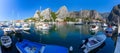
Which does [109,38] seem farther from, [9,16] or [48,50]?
[9,16]

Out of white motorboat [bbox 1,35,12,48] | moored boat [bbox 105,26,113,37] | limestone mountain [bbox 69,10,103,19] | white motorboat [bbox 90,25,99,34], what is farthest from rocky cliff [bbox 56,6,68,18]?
white motorboat [bbox 1,35,12,48]

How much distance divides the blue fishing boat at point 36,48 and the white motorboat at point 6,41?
231mm

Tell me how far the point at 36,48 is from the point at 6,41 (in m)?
0.72

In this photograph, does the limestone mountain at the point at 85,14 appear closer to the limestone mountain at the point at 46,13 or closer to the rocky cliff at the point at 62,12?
the rocky cliff at the point at 62,12

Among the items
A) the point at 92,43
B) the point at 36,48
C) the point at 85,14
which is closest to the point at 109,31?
the point at 92,43

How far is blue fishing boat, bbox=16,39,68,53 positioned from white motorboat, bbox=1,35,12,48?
9.1 inches

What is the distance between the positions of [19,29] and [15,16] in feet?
0.87

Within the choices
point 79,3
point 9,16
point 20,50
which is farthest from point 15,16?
point 79,3

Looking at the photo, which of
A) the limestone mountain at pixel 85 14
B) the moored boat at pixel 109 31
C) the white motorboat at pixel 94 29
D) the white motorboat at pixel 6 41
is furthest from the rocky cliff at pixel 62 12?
the white motorboat at pixel 6 41

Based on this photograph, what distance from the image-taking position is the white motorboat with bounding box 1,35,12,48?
8.45m

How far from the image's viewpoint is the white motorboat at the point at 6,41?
8.45 m

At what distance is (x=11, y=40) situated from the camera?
8445 millimetres

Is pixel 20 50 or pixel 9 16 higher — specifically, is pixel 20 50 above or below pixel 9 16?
below

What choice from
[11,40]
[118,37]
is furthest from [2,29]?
[118,37]
